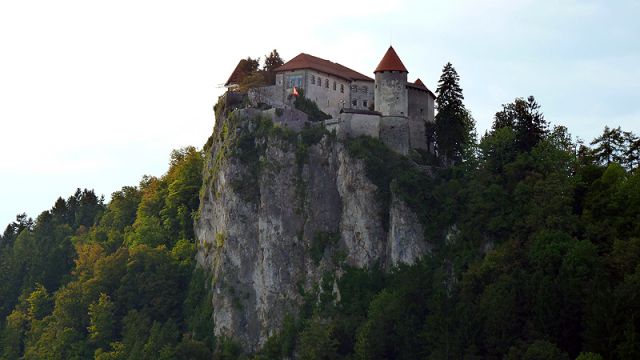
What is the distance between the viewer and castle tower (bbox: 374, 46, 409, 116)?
88250mm

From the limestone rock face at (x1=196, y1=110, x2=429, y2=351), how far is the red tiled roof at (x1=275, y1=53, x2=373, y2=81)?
20.6 ft

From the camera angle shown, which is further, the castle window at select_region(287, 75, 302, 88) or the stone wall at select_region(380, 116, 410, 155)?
the castle window at select_region(287, 75, 302, 88)

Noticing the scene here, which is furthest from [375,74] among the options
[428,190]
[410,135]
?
[428,190]

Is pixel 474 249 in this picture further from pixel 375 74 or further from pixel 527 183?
pixel 375 74

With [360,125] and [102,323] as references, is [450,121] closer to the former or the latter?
[360,125]

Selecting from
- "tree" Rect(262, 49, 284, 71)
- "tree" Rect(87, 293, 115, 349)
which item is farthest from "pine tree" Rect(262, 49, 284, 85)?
"tree" Rect(87, 293, 115, 349)

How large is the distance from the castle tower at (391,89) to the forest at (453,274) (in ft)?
9.65

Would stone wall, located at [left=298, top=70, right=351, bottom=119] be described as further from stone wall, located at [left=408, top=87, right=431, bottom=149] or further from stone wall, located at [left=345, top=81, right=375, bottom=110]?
stone wall, located at [left=408, top=87, right=431, bottom=149]

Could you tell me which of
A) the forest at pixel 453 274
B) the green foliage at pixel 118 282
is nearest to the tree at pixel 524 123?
the forest at pixel 453 274

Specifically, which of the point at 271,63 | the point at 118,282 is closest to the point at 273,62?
the point at 271,63

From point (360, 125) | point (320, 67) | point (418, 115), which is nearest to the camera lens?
point (360, 125)

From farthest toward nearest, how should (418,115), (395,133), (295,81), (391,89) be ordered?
(295,81) → (418,115) → (391,89) → (395,133)

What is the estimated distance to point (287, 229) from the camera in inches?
3484

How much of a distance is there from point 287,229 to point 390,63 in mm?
15465
